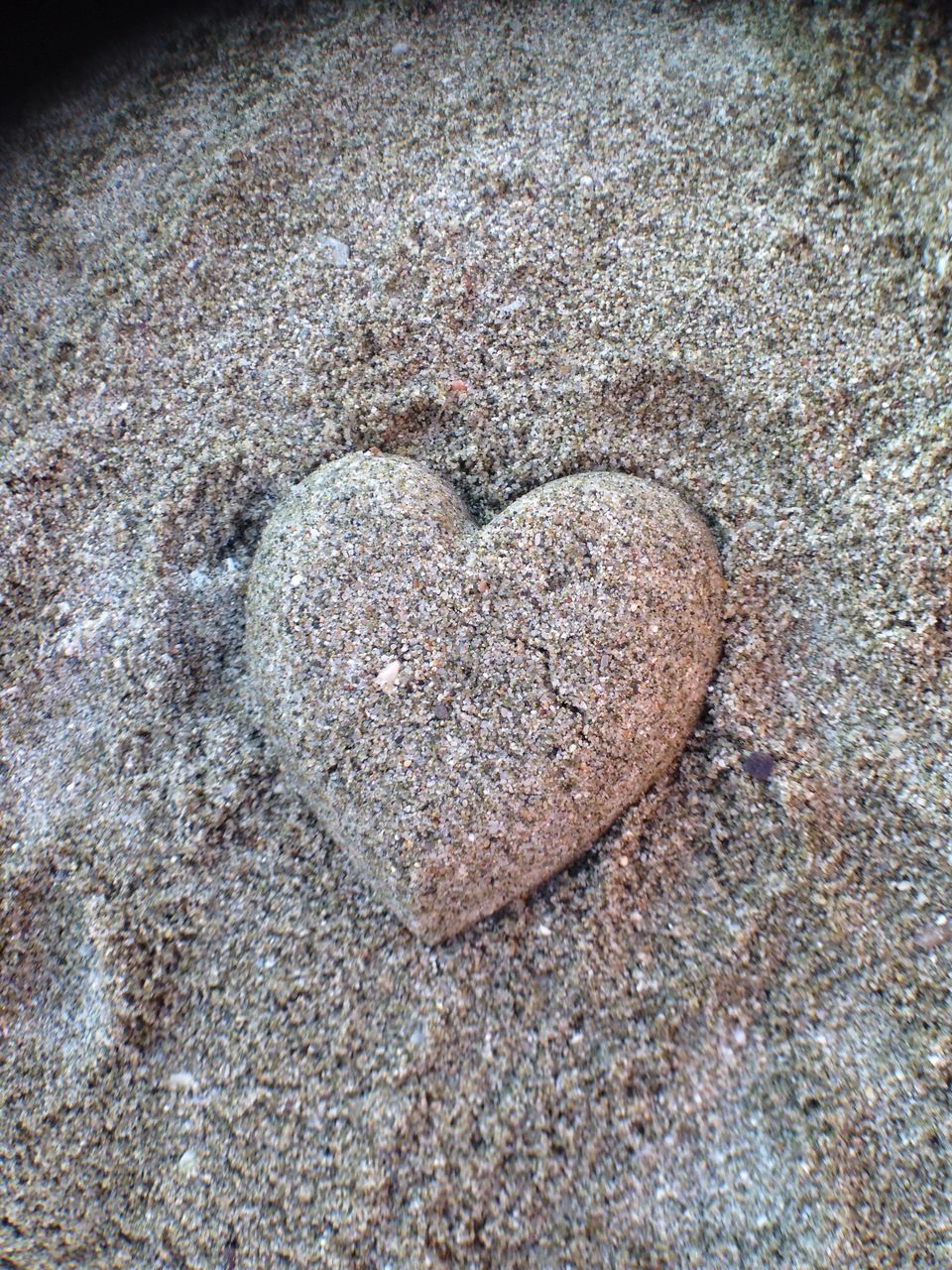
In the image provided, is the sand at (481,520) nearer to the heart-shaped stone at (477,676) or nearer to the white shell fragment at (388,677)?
the heart-shaped stone at (477,676)

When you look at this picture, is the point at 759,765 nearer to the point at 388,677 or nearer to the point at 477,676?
the point at 477,676

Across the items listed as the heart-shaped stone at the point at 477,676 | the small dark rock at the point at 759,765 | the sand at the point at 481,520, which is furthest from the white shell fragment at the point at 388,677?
the small dark rock at the point at 759,765

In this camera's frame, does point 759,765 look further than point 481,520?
No

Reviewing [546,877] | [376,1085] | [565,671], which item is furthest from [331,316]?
[376,1085]

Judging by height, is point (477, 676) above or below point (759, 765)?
above

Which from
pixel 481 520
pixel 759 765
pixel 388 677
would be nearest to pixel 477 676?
pixel 388 677

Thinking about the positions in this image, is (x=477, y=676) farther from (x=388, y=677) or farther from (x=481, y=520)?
(x=481, y=520)

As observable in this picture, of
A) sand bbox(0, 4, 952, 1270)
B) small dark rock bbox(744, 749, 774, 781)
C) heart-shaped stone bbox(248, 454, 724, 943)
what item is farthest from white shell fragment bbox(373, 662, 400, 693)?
small dark rock bbox(744, 749, 774, 781)
